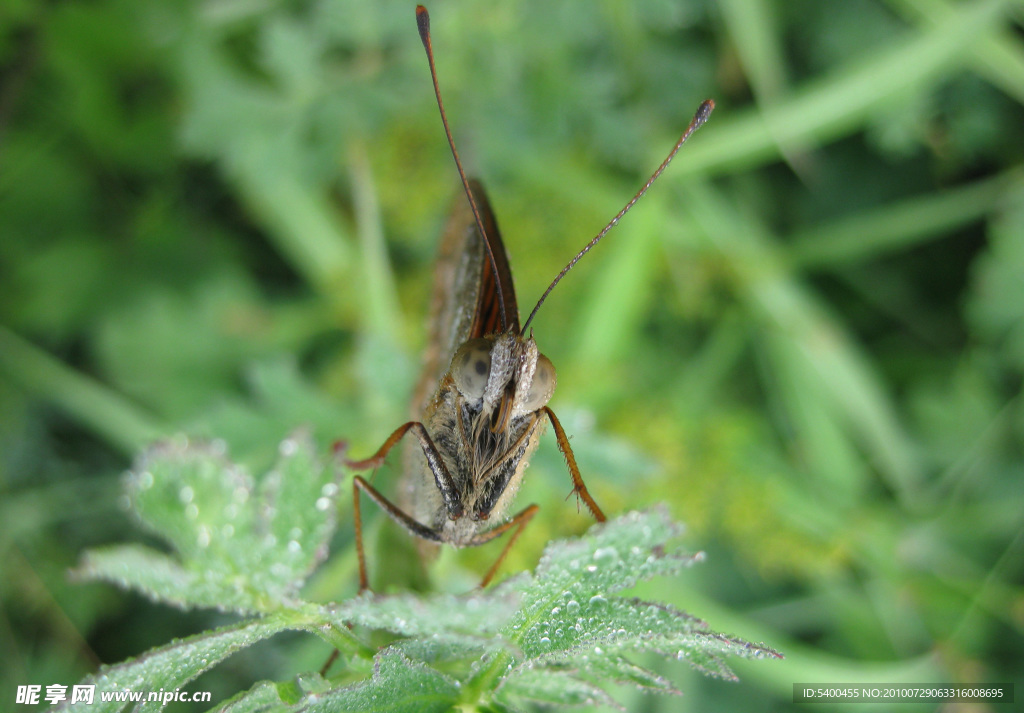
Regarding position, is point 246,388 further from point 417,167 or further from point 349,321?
point 417,167

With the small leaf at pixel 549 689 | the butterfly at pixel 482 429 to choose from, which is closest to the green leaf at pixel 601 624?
the small leaf at pixel 549 689

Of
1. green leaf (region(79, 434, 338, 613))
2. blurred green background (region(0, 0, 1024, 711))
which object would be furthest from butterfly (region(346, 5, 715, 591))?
blurred green background (region(0, 0, 1024, 711))

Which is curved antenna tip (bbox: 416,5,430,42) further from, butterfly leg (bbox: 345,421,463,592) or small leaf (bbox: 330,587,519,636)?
small leaf (bbox: 330,587,519,636)

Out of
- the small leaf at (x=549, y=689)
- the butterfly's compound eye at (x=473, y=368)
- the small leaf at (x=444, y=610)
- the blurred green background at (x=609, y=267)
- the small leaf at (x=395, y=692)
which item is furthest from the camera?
the blurred green background at (x=609, y=267)

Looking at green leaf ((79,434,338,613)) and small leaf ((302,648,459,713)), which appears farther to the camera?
green leaf ((79,434,338,613))

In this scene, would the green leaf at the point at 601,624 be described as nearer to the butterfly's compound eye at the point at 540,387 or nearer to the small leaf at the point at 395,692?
the small leaf at the point at 395,692

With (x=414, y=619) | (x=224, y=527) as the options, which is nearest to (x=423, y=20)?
(x=224, y=527)
